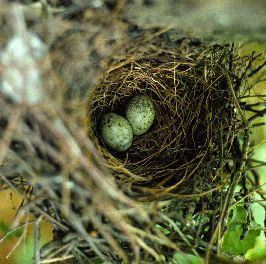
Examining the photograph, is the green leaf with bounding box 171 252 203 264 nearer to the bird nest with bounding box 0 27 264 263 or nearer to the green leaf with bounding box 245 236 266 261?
the bird nest with bounding box 0 27 264 263

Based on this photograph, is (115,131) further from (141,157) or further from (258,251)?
(258,251)

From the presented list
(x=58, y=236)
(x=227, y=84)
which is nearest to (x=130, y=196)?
(x=58, y=236)

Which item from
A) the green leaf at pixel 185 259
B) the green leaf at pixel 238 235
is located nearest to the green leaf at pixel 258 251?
the green leaf at pixel 238 235

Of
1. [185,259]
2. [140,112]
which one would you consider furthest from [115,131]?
[185,259]

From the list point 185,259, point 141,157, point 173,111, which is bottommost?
point 185,259

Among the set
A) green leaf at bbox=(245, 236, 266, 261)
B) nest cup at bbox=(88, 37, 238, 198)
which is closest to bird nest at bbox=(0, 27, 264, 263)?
nest cup at bbox=(88, 37, 238, 198)

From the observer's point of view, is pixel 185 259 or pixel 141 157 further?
pixel 141 157
